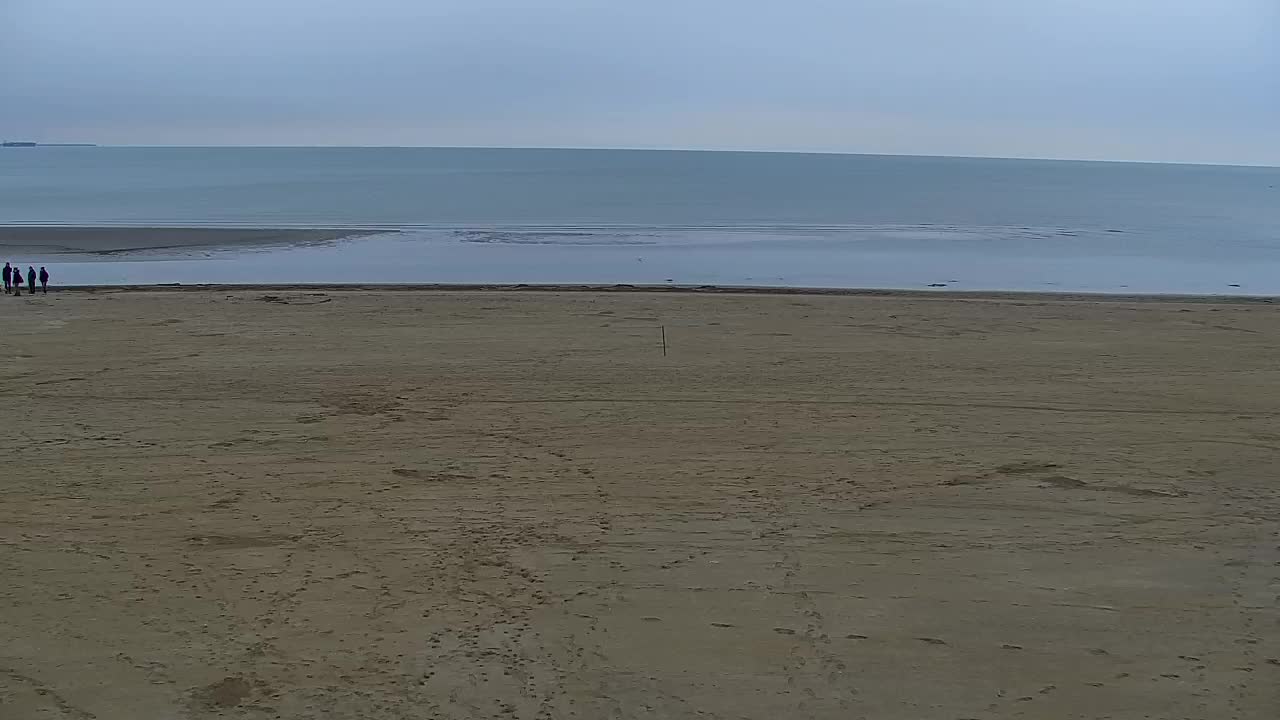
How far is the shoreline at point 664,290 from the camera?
79.0 ft

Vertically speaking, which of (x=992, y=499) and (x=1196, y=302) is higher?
(x=1196, y=302)

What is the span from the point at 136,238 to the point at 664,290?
2627 centimetres

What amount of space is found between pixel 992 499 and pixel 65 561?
8367mm

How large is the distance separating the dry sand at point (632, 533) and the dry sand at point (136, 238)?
23.1 m

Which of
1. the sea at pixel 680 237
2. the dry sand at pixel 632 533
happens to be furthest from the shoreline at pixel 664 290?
the dry sand at pixel 632 533

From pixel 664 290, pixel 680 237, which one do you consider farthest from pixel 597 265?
pixel 680 237

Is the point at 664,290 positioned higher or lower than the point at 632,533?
higher

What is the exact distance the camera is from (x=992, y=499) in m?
9.51

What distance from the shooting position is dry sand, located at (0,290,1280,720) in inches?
245

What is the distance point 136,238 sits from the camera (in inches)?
1559

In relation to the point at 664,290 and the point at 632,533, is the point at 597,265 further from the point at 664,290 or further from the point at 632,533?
the point at 632,533

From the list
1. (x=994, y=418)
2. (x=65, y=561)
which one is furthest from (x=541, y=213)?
(x=65, y=561)

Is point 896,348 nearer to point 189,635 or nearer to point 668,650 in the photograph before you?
point 668,650

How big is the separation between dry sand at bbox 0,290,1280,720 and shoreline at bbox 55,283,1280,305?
26.3 feet
